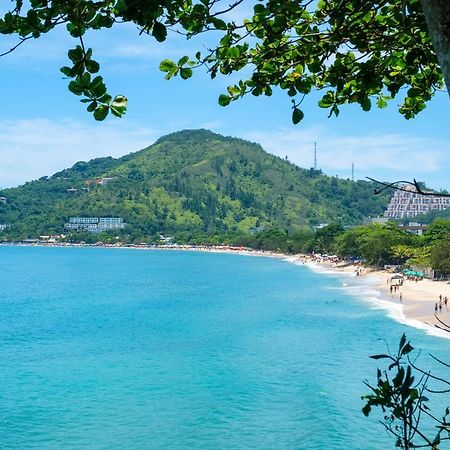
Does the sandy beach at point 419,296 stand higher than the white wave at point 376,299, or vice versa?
the sandy beach at point 419,296

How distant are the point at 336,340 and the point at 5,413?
20.0 meters

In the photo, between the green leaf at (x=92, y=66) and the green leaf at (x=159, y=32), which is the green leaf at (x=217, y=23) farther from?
the green leaf at (x=92, y=66)

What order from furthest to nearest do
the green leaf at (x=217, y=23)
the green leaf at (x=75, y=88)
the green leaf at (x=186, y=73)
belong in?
the green leaf at (x=186, y=73)
the green leaf at (x=217, y=23)
the green leaf at (x=75, y=88)

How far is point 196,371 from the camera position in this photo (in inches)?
1136

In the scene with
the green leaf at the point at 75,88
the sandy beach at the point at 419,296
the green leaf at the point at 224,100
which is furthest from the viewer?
the sandy beach at the point at 419,296

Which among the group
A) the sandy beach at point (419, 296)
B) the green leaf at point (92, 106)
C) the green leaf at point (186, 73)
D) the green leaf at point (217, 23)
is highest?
the green leaf at point (217, 23)

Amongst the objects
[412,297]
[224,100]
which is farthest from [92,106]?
[412,297]

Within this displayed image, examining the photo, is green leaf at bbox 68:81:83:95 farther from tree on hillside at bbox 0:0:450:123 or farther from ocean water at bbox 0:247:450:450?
ocean water at bbox 0:247:450:450

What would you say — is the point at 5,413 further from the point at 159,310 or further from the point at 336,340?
the point at 159,310

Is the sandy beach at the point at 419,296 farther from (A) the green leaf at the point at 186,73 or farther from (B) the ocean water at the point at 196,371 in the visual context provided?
(A) the green leaf at the point at 186,73

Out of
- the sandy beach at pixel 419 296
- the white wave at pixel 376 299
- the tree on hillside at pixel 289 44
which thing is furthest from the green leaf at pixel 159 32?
the sandy beach at pixel 419 296

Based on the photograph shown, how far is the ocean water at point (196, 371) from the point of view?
19719 millimetres

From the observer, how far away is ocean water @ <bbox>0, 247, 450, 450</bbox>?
19.7m

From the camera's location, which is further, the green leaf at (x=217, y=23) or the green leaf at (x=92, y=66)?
the green leaf at (x=217, y=23)
